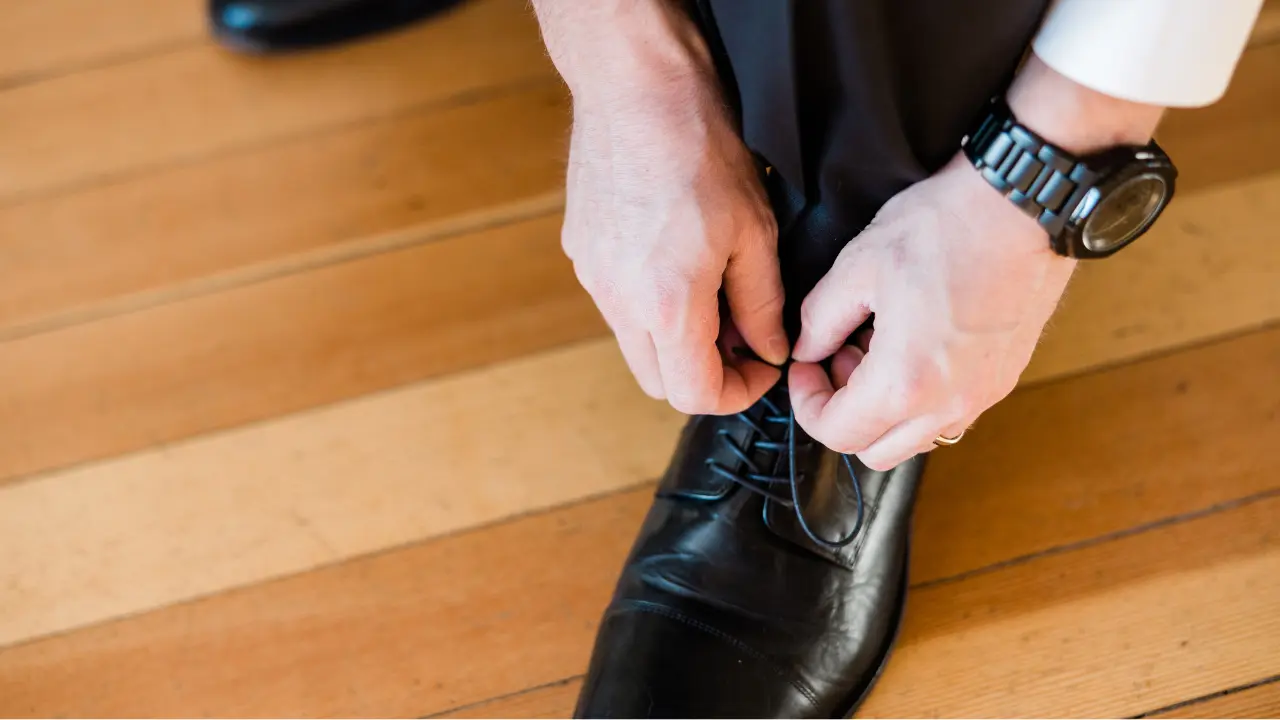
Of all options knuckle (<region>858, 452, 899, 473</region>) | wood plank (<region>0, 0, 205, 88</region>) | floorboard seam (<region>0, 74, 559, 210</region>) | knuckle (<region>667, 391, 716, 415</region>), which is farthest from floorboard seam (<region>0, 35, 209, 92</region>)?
knuckle (<region>858, 452, 899, 473</region>)

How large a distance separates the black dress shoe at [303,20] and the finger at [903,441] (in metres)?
0.84

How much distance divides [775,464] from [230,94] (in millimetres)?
827

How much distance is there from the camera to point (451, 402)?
855 millimetres

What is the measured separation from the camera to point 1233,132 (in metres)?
0.93

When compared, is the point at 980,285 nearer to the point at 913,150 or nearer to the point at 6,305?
the point at 913,150

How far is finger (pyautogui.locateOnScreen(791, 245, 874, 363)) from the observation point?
0.52m

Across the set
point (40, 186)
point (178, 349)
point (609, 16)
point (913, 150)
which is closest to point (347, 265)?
point (178, 349)

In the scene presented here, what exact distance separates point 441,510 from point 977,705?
18.5 inches

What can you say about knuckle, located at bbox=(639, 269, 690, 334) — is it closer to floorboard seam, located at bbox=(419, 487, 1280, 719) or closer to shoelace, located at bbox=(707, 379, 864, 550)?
shoelace, located at bbox=(707, 379, 864, 550)

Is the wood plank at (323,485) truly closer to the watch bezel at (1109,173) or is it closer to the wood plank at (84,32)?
the watch bezel at (1109,173)

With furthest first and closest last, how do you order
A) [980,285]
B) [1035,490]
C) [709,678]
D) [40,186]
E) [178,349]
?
[40,186] → [178,349] → [1035,490] → [709,678] → [980,285]

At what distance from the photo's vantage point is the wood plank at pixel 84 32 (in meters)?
1.12

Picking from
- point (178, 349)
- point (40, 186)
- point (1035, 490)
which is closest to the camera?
point (1035, 490)

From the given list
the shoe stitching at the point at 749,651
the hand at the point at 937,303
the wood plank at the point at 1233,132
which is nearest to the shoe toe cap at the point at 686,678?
the shoe stitching at the point at 749,651
